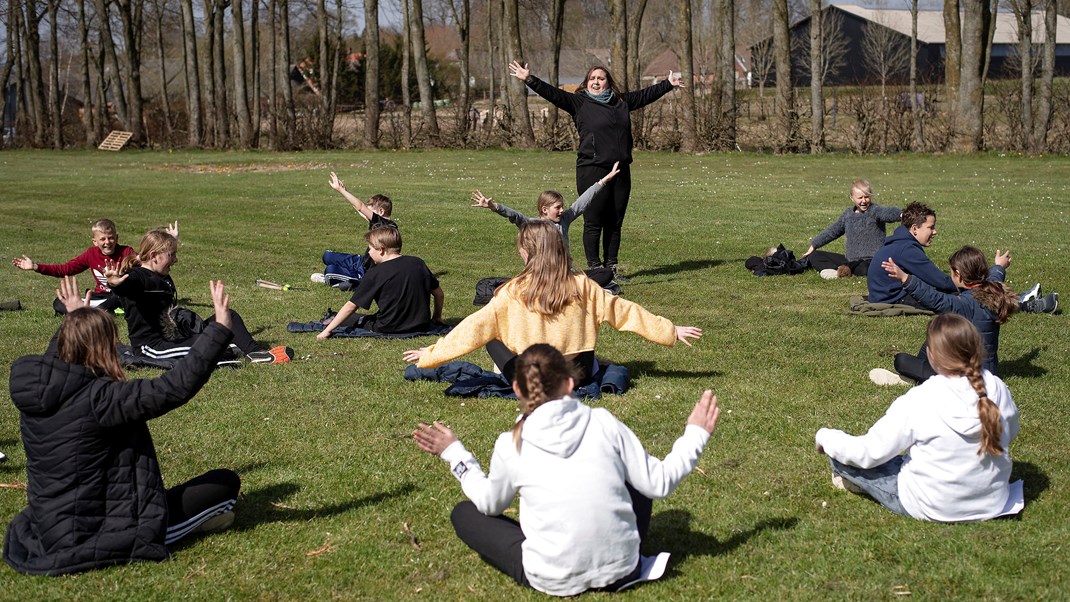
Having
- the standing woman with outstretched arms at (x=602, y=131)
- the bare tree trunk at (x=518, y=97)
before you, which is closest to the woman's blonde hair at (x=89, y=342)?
the standing woman with outstretched arms at (x=602, y=131)

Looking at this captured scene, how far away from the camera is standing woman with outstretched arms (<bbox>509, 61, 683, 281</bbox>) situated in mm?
11492

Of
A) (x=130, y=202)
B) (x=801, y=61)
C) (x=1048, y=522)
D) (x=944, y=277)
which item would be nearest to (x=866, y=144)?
(x=130, y=202)

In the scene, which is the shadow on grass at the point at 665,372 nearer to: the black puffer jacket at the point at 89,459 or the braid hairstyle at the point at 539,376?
the braid hairstyle at the point at 539,376

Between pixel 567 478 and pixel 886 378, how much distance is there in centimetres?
409

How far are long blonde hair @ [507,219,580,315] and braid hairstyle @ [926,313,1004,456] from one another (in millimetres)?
2291

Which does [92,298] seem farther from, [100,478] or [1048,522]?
[1048,522]

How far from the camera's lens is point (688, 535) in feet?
16.5

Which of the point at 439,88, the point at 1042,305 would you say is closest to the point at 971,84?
the point at 1042,305

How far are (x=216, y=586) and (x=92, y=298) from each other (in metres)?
6.62

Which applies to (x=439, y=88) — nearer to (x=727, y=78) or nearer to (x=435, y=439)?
(x=727, y=78)

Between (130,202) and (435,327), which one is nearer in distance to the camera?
(435,327)

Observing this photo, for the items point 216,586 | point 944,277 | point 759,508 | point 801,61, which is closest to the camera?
point 216,586

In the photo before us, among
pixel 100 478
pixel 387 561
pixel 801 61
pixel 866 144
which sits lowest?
pixel 387 561

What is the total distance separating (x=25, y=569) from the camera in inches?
181
